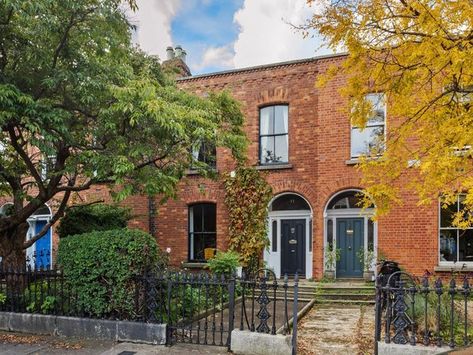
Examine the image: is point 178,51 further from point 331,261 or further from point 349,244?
point 331,261

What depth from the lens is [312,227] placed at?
13.2m

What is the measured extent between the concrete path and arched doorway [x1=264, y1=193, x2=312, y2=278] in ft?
10.6

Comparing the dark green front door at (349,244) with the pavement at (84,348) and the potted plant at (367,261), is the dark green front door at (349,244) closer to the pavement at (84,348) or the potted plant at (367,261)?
the potted plant at (367,261)

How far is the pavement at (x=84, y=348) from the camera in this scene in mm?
6418

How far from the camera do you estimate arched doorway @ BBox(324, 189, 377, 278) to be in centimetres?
1282

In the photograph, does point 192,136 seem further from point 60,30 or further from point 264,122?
point 264,122

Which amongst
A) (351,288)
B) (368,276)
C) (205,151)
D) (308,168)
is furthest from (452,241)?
(205,151)

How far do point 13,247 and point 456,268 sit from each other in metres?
11.2

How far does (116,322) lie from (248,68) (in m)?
9.94

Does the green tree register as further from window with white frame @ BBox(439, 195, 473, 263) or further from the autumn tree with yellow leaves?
window with white frame @ BBox(439, 195, 473, 263)

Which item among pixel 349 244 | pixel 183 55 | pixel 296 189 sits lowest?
pixel 349 244

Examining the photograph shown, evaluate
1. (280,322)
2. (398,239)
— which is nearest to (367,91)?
(280,322)

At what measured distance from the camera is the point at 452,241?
39.0 feet

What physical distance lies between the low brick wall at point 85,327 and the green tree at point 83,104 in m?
1.66
